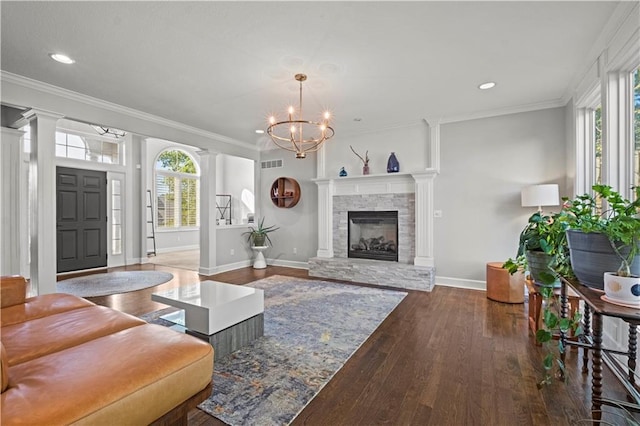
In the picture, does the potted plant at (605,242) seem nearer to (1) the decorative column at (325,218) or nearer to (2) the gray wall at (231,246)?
(1) the decorative column at (325,218)

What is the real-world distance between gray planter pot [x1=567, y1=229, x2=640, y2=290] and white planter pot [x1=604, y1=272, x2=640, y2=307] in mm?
74

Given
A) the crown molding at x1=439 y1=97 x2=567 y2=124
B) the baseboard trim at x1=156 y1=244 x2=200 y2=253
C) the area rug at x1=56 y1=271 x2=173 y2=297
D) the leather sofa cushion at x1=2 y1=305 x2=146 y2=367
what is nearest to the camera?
the leather sofa cushion at x1=2 y1=305 x2=146 y2=367

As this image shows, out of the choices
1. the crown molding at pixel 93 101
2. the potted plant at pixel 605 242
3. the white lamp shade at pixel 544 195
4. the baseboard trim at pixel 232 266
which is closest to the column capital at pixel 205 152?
the crown molding at pixel 93 101

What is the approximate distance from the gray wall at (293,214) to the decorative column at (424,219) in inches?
81.6

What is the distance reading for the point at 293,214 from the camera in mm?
6219

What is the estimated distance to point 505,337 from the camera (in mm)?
2699

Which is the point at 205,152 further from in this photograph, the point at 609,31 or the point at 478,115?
the point at 609,31

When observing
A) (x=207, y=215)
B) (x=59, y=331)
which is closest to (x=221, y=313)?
(x=59, y=331)

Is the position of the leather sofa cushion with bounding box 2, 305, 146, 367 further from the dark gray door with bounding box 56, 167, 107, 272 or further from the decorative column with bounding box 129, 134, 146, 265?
the decorative column with bounding box 129, 134, 146, 265

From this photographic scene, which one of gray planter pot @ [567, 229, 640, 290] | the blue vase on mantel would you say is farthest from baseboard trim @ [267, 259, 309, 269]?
gray planter pot @ [567, 229, 640, 290]

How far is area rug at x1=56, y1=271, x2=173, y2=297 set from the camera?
425 centimetres

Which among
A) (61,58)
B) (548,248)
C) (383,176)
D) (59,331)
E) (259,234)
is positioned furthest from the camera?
(259,234)

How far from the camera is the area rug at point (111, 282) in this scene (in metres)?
4.25

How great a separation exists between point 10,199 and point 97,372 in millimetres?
4888
